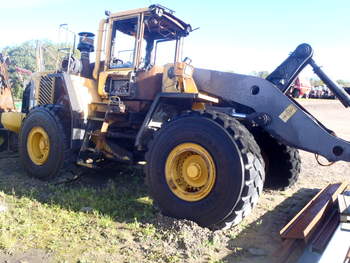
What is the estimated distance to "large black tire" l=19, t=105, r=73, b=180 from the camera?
5.73m

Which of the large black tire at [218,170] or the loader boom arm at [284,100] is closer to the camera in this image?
the large black tire at [218,170]

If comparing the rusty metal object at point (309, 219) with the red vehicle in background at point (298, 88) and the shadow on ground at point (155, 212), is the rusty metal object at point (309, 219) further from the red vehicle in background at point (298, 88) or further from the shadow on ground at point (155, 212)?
the red vehicle in background at point (298, 88)

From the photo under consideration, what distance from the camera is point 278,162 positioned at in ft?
19.1

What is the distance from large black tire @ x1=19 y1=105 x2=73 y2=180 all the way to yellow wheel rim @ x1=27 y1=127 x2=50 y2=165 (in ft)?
0.14

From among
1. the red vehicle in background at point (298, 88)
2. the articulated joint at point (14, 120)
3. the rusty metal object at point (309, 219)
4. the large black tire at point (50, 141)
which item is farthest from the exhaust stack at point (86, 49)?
the rusty metal object at point (309, 219)

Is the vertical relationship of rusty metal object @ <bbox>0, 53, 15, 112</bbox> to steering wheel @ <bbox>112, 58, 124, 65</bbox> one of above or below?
below

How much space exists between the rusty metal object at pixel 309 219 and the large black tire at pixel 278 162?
99cm

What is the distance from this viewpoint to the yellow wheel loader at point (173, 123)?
396 centimetres

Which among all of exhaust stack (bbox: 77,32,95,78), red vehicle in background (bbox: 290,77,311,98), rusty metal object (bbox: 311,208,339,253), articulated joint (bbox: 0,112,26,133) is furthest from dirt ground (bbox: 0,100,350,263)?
articulated joint (bbox: 0,112,26,133)

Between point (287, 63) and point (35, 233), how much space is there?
381cm

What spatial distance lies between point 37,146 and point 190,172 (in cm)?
336

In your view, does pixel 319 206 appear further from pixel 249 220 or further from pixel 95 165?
pixel 95 165

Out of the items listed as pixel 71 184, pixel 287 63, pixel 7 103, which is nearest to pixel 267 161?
pixel 287 63

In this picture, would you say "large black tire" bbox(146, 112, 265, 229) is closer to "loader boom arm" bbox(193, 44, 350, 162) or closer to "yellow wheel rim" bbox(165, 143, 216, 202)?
"yellow wheel rim" bbox(165, 143, 216, 202)
